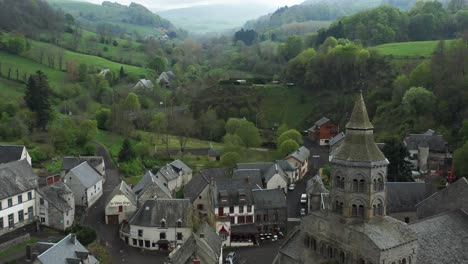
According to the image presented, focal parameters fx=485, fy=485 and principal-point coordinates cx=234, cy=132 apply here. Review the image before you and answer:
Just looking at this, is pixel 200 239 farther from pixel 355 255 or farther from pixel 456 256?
pixel 456 256

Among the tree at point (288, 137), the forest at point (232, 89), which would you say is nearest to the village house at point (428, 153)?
the forest at point (232, 89)

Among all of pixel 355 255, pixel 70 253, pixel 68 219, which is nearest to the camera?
pixel 355 255

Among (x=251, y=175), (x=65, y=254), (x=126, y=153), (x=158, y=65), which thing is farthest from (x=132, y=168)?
(x=158, y=65)

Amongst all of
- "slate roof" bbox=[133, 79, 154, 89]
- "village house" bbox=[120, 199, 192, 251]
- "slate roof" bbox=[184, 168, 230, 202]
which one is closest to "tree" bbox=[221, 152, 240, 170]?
"slate roof" bbox=[184, 168, 230, 202]

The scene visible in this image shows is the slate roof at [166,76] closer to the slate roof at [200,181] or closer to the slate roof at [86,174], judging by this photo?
the slate roof at [86,174]

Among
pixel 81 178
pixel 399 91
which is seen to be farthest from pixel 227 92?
pixel 81 178

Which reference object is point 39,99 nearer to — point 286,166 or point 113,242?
point 113,242

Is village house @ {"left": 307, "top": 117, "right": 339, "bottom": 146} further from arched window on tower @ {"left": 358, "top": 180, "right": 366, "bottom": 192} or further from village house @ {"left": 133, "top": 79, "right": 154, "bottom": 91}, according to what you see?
arched window on tower @ {"left": 358, "top": 180, "right": 366, "bottom": 192}
